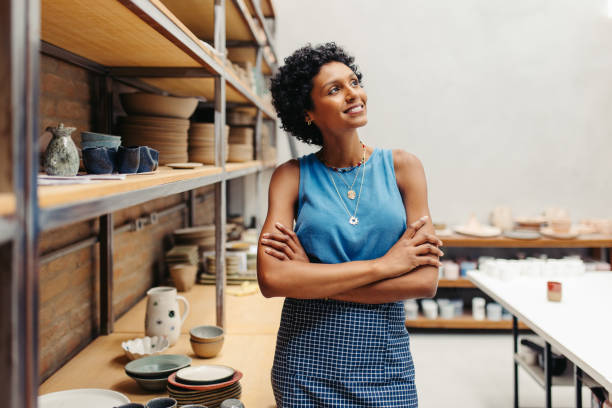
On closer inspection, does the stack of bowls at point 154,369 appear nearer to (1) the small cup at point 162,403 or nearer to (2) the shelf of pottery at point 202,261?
(1) the small cup at point 162,403

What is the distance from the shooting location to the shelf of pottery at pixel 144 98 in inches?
42.3

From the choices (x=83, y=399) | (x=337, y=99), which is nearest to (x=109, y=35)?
(x=337, y=99)

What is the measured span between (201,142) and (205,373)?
41.5 inches

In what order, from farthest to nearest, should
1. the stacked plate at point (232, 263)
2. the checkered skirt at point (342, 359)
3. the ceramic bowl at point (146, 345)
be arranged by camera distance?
the stacked plate at point (232, 263), the ceramic bowl at point (146, 345), the checkered skirt at point (342, 359)

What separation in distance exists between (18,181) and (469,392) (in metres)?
3.34

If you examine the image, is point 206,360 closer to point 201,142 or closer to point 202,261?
point 201,142

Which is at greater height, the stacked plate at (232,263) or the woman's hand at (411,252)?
the woman's hand at (411,252)

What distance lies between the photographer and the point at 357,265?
1.47m

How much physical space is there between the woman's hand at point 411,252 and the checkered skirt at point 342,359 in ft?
0.49

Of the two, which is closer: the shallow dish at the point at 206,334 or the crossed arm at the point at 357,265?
the crossed arm at the point at 357,265

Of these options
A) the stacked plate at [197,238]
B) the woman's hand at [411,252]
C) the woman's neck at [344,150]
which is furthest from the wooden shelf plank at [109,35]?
the stacked plate at [197,238]

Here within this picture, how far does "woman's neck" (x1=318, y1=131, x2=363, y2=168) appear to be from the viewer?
1696 mm

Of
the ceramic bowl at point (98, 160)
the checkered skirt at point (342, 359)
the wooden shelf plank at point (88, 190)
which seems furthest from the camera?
the checkered skirt at point (342, 359)

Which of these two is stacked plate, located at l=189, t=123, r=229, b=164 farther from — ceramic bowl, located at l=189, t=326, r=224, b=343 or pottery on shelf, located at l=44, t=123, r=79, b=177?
pottery on shelf, located at l=44, t=123, r=79, b=177
